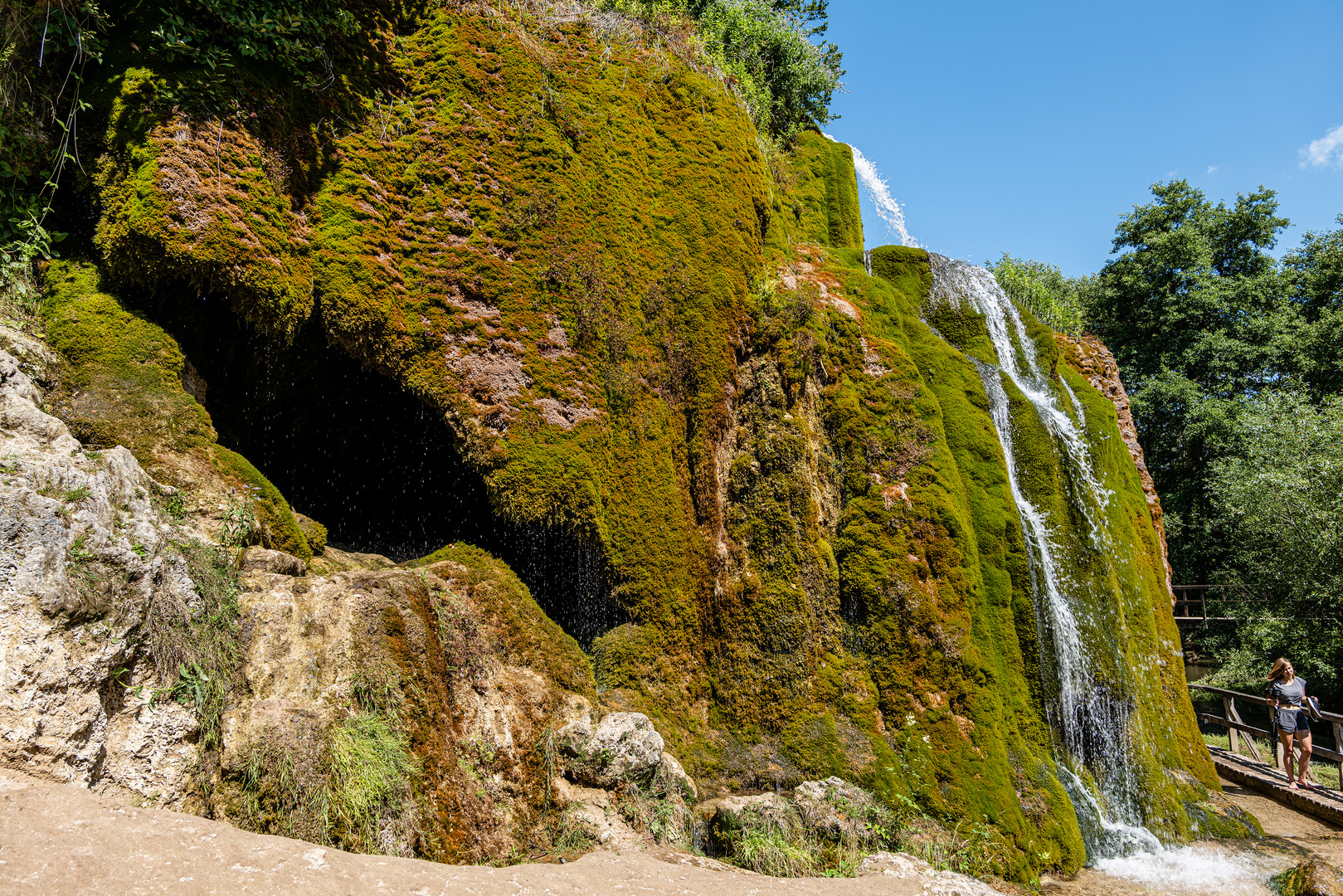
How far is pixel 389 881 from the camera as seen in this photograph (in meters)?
3.37

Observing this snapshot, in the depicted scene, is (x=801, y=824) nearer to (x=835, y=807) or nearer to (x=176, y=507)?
(x=835, y=807)

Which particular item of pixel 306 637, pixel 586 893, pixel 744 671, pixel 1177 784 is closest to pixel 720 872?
pixel 586 893

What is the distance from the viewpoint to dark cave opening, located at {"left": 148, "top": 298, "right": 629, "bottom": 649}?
6.81 m

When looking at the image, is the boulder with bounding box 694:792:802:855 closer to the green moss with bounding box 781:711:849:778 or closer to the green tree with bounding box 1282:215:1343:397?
the green moss with bounding box 781:711:849:778

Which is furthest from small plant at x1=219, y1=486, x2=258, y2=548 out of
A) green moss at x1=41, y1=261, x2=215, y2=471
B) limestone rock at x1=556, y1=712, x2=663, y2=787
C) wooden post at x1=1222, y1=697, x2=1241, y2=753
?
wooden post at x1=1222, y1=697, x2=1241, y2=753

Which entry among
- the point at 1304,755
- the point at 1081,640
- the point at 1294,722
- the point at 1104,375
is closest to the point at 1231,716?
the point at 1304,755

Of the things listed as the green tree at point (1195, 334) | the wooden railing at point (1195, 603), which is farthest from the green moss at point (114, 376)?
the green tree at point (1195, 334)

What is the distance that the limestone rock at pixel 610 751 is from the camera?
A: 5984mm

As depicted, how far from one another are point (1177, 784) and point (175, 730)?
11.8m

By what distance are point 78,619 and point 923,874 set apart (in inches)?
253

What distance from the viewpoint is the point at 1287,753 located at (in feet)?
38.2

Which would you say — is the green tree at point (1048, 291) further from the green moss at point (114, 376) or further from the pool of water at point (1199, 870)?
the green moss at point (114, 376)

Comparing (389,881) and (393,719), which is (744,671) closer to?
(393,719)

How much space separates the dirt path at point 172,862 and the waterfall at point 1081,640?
7291 mm
